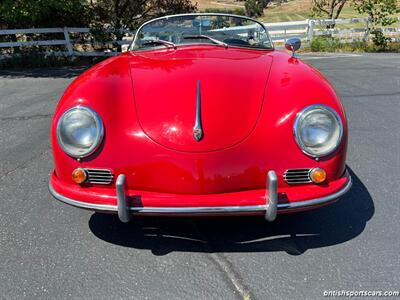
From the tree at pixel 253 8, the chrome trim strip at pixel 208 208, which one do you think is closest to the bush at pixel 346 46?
the chrome trim strip at pixel 208 208

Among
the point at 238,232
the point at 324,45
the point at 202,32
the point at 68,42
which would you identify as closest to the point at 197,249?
the point at 238,232

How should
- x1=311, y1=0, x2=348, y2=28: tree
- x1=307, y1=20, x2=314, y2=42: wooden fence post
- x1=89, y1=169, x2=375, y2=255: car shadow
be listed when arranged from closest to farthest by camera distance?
x1=89, y1=169, x2=375, y2=255: car shadow
x1=307, y1=20, x2=314, y2=42: wooden fence post
x1=311, y1=0, x2=348, y2=28: tree

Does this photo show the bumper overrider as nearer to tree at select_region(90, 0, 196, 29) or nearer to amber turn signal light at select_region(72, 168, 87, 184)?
amber turn signal light at select_region(72, 168, 87, 184)

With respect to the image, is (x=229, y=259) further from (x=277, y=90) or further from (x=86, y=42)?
(x=86, y=42)

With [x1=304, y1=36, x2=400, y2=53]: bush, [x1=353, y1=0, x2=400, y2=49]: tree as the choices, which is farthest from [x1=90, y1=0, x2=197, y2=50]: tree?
[x1=353, y1=0, x2=400, y2=49]: tree

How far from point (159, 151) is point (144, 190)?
24 centimetres

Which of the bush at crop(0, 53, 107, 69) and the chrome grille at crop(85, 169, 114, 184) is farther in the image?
the bush at crop(0, 53, 107, 69)

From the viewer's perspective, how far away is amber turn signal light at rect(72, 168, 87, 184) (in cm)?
216

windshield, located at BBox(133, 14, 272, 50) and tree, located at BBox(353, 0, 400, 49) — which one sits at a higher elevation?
windshield, located at BBox(133, 14, 272, 50)

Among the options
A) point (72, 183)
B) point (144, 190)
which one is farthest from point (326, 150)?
point (72, 183)

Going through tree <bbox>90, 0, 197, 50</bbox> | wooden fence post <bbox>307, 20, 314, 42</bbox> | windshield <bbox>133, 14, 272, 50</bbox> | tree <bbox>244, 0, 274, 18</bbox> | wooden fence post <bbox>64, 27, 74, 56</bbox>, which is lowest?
tree <bbox>244, 0, 274, 18</bbox>

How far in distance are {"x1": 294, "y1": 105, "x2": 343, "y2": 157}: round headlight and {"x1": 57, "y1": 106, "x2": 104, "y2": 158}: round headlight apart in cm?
113

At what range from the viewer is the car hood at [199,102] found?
212 cm

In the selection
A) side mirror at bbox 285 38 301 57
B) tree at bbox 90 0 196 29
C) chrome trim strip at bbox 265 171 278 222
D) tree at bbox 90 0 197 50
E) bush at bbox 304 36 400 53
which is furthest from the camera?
bush at bbox 304 36 400 53
